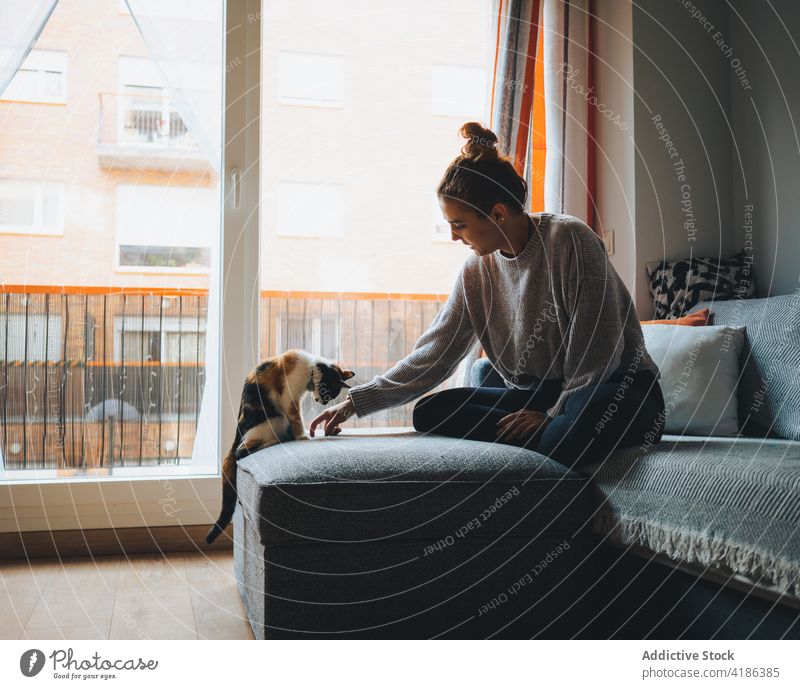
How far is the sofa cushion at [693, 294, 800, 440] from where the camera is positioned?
1.84m

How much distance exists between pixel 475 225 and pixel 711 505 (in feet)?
2.93

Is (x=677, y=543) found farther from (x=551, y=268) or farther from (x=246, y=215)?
(x=246, y=215)

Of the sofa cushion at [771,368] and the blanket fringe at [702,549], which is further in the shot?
the sofa cushion at [771,368]

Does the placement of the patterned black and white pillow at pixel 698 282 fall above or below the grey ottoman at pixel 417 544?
above

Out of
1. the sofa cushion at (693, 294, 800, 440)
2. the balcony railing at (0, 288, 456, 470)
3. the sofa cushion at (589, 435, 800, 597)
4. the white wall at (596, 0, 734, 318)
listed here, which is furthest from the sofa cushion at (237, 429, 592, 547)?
the white wall at (596, 0, 734, 318)

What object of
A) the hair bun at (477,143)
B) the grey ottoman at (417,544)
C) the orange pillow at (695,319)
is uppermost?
the hair bun at (477,143)

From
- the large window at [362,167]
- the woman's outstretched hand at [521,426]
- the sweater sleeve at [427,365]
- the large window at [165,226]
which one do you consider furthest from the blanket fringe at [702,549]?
the large window at [165,226]

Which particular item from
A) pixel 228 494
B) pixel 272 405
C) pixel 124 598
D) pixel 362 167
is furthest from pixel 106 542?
pixel 362 167

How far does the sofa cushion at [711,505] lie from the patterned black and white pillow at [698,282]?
0.97m

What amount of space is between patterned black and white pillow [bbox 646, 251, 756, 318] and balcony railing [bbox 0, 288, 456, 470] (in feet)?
3.76

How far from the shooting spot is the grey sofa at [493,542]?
129 cm

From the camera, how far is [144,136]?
8.25 feet

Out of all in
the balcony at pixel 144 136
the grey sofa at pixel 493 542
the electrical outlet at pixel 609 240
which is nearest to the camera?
the grey sofa at pixel 493 542

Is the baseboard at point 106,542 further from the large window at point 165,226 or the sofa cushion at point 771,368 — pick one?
the sofa cushion at point 771,368
